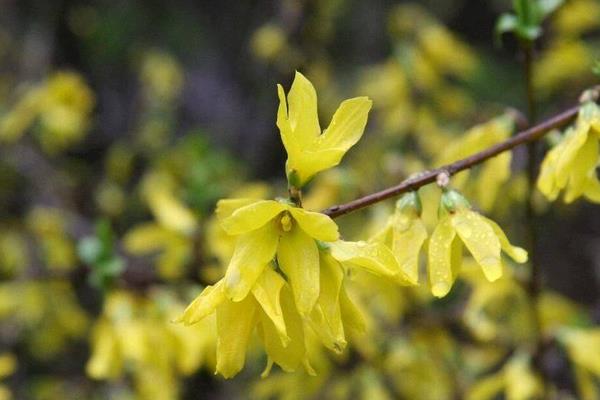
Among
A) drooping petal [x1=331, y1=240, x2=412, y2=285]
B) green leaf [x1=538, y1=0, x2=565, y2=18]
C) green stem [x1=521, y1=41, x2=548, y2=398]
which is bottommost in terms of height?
green stem [x1=521, y1=41, x2=548, y2=398]

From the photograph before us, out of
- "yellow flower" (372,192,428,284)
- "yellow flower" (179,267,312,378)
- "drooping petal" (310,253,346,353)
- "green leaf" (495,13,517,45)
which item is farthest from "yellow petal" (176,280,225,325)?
"green leaf" (495,13,517,45)

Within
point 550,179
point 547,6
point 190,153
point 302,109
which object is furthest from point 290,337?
point 190,153

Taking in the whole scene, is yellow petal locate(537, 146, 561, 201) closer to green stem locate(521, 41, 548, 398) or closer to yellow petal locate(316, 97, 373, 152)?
green stem locate(521, 41, 548, 398)

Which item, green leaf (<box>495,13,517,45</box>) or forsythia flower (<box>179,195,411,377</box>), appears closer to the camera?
forsythia flower (<box>179,195,411,377</box>)

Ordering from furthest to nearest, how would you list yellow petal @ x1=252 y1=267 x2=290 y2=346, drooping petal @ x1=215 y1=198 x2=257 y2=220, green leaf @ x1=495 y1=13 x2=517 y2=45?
green leaf @ x1=495 y1=13 x2=517 y2=45 → drooping petal @ x1=215 y1=198 x2=257 y2=220 → yellow petal @ x1=252 y1=267 x2=290 y2=346

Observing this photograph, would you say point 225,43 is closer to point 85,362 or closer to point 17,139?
point 17,139

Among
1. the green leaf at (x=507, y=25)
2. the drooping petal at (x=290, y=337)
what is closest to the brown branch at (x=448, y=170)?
the drooping petal at (x=290, y=337)
